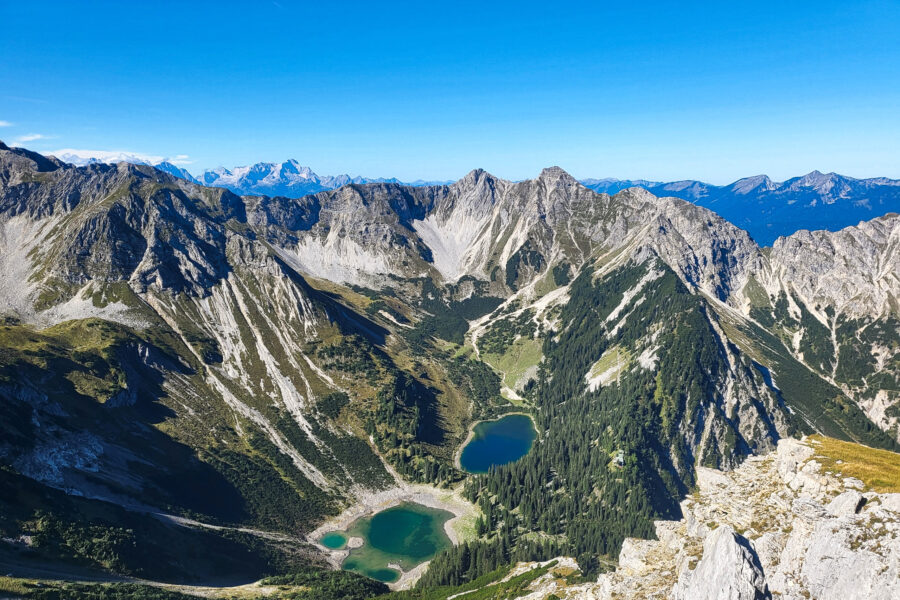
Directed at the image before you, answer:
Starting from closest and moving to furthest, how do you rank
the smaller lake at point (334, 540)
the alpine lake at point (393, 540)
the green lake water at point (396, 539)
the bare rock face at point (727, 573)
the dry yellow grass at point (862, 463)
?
the bare rock face at point (727, 573), the dry yellow grass at point (862, 463), the alpine lake at point (393, 540), the green lake water at point (396, 539), the smaller lake at point (334, 540)

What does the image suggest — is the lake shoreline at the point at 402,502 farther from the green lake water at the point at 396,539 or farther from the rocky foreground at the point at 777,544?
the rocky foreground at the point at 777,544

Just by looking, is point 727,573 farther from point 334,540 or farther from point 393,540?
point 334,540

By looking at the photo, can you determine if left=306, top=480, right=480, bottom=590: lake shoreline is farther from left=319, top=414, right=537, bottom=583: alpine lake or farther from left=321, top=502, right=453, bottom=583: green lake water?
left=321, top=502, right=453, bottom=583: green lake water

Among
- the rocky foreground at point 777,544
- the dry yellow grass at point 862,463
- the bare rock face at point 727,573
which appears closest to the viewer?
the rocky foreground at point 777,544

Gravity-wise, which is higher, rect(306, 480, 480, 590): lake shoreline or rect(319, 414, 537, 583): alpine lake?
rect(306, 480, 480, 590): lake shoreline

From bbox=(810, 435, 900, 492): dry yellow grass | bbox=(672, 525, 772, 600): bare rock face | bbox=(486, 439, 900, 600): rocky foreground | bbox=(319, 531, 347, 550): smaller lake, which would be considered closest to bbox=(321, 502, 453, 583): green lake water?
bbox=(319, 531, 347, 550): smaller lake

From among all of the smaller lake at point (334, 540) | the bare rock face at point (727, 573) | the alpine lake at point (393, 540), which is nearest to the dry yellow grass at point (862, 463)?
the bare rock face at point (727, 573)
